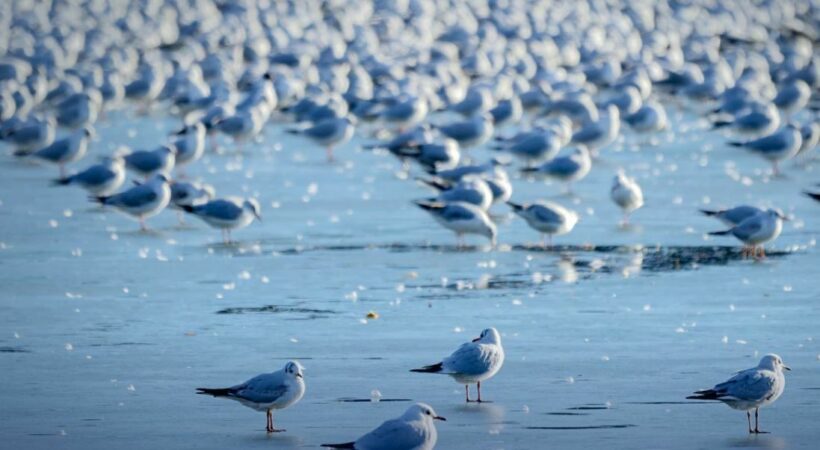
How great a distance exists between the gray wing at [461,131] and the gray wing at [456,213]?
884 cm

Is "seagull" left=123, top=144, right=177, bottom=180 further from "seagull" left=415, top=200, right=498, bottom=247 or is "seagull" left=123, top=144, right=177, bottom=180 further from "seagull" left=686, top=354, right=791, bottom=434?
"seagull" left=686, top=354, right=791, bottom=434

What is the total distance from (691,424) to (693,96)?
2573 cm

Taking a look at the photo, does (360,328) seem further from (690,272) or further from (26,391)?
(690,272)

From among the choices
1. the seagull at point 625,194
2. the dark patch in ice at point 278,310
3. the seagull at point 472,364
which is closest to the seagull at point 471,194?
the seagull at point 625,194

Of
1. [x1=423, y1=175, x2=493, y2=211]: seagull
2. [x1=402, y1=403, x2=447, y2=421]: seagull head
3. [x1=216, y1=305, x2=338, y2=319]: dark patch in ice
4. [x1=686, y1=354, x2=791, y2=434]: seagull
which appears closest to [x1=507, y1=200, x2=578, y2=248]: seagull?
[x1=423, y1=175, x2=493, y2=211]: seagull

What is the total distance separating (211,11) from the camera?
191ft

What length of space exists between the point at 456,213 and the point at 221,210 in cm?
243

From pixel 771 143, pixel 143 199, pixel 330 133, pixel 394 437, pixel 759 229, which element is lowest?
pixel 394 437

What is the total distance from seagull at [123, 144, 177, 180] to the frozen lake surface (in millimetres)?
863

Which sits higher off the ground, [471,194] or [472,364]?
[471,194]

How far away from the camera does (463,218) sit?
1638 cm

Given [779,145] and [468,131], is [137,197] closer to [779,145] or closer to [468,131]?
[468,131]

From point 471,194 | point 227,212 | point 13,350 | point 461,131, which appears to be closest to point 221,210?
point 227,212

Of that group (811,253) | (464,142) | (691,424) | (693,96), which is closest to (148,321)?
(691,424)
